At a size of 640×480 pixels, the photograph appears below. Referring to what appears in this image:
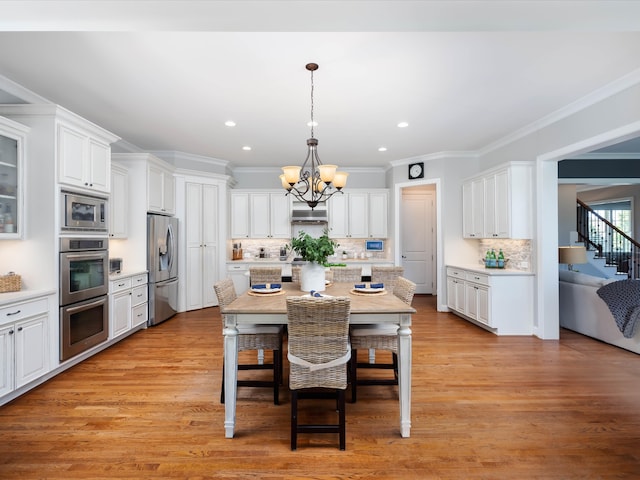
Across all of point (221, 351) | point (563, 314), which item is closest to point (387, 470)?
point (221, 351)

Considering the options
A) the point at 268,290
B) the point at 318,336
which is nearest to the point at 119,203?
the point at 268,290

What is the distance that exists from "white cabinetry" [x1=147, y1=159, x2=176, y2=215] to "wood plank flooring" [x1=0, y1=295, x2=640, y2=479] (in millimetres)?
2379

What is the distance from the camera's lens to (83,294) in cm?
352

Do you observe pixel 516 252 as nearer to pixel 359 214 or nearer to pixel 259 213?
pixel 359 214

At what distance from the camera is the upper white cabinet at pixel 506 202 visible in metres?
4.68

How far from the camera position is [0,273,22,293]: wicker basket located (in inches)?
117

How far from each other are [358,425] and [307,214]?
4.81m

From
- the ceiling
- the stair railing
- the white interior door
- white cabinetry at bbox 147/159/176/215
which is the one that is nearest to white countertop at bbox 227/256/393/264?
the white interior door

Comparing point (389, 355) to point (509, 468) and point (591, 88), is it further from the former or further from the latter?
point (591, 88)

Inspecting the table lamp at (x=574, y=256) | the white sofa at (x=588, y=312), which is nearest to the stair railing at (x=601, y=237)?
the table lamp at (x=574, y=256)

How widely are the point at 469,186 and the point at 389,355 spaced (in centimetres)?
329

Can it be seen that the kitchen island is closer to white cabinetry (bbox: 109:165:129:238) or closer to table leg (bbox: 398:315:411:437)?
white cabinetry (bbox: 109:165:129:238)

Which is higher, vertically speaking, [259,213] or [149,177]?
[149,177]

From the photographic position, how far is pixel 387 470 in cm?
198
